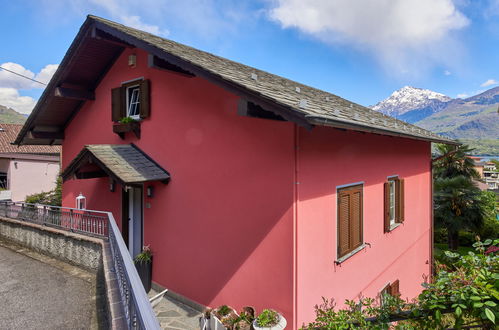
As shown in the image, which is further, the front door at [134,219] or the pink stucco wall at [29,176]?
the pink stucco wall at [29,176]

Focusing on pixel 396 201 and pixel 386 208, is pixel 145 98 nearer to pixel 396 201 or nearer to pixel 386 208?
pixel 386 208

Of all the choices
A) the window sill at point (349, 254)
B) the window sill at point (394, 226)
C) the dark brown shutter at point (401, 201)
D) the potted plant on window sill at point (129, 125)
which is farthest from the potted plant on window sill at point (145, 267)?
the dark brown shutter at point (401, 201)

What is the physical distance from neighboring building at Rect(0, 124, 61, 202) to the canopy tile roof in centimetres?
1426

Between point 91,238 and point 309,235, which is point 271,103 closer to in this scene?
point 309,235

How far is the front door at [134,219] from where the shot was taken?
8.04 meters

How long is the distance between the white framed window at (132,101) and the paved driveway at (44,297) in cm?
417

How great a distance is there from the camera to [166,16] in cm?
649

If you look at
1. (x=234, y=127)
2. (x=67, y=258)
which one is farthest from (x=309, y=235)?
(x=67, y=258)

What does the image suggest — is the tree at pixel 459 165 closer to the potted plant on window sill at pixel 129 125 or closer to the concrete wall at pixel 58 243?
the potted plant on window sill at pixel 129 125

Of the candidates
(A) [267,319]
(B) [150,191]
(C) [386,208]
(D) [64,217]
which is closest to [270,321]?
(A) [267,319]

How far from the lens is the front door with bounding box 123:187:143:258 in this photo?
804 centimetres

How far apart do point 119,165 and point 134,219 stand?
2061 millimetres

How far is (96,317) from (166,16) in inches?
234

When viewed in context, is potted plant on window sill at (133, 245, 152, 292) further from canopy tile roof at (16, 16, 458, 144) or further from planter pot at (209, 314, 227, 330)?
canopy tile roof at (16, 16, 458, 144)
